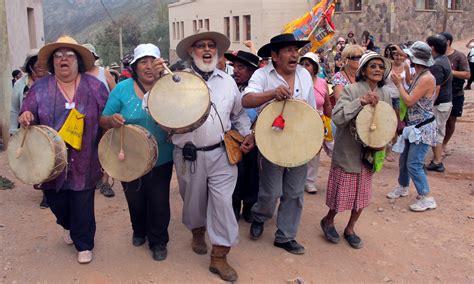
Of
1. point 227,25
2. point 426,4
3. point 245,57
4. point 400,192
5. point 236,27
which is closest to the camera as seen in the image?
point 245,57

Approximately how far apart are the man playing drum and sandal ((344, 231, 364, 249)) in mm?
1239

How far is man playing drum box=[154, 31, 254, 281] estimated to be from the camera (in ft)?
11.7

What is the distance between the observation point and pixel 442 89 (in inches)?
247

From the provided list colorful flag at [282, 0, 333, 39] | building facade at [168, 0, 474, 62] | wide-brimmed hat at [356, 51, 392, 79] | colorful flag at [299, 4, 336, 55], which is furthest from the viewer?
building facade at [168, 0, 474, 62]

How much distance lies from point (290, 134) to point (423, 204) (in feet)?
8.03

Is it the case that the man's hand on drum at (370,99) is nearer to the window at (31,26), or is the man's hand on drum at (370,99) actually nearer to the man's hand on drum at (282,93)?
the man's hand on drum at (282,93)

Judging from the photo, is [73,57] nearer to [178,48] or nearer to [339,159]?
[178,48]

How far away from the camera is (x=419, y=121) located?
512cm

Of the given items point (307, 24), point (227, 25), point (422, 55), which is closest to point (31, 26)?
point (307, 24)

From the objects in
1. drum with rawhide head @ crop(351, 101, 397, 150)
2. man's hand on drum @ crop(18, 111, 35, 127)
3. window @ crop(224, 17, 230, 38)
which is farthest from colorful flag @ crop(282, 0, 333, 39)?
Answer: window @ crop(224, 17, 230, 38)

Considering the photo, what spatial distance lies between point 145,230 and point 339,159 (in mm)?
1891

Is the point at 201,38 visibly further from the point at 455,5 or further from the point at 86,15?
the point at 86,15

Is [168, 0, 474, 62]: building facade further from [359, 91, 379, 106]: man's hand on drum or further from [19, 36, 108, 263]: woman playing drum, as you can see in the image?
[19, 36, 108, 263]: woman playing drum

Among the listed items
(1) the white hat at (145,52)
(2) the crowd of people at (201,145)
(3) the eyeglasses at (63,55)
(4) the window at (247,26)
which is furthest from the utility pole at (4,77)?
(4) the window at (247,26)
